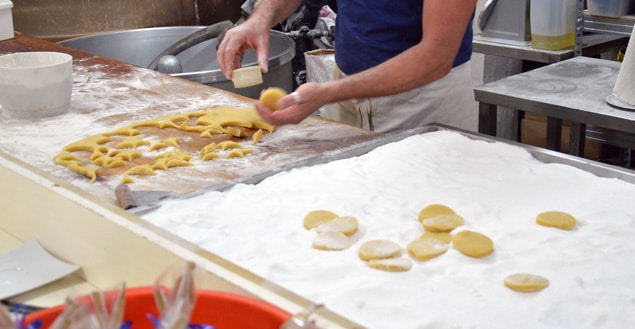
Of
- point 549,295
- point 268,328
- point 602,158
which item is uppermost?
point 268,328

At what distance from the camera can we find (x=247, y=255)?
4.42 feet

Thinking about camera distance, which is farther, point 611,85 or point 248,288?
point 611,85

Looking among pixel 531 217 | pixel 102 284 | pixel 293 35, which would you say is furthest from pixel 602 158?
pixel 102 284

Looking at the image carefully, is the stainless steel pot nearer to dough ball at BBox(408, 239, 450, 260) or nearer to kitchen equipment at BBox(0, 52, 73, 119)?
kitchen equipment at BBox(0, 52, 73, 119)

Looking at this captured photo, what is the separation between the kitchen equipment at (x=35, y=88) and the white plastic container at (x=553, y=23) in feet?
7.15

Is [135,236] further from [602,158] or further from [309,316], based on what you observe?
[602,158]

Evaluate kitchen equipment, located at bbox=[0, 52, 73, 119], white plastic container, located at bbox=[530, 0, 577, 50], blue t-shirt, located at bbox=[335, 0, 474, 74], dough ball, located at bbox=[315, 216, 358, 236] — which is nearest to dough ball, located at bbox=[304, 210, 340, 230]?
dough ball, located at bbox=[315, 216, 358, 236]

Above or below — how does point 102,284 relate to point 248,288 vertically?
below

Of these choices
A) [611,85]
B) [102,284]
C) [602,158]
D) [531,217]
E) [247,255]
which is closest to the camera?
[102,284]

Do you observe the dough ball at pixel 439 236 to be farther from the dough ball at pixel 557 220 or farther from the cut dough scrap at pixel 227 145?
the cut dough scrap at pixel 227 145

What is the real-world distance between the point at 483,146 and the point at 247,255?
2.61ft

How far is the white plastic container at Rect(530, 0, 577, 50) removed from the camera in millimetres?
3373

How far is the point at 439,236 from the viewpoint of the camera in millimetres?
1423

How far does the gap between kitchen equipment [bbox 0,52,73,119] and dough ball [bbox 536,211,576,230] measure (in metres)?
1.48
